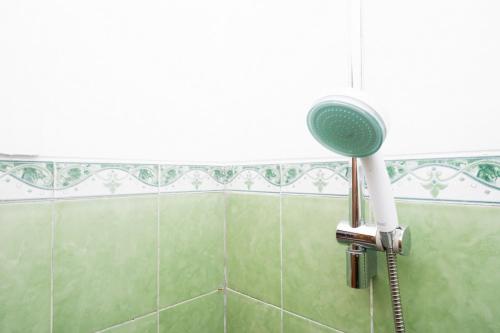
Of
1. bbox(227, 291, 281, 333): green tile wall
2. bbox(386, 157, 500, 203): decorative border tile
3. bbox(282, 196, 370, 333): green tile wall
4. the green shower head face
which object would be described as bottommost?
bbox(227, 291, 281, 333): green tile wall

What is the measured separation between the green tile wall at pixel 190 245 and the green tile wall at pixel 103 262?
31mm

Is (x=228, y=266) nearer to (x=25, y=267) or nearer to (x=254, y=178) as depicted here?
Answer: (x=254, y=178)

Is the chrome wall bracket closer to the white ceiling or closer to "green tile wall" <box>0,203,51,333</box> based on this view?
the white ceiling

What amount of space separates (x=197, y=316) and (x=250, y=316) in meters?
0.15

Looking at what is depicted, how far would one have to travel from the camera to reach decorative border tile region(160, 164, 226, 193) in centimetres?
73

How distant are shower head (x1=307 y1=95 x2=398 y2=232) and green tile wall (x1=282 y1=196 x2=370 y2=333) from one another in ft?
0.43

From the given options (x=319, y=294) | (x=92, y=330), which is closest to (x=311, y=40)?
(x=319, y=294)

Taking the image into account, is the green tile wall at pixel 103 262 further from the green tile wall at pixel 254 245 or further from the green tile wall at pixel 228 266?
the green tile wall at pixel 254 245

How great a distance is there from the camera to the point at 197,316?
78 cm

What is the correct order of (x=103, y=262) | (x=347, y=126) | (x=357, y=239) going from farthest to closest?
(x=103, y=262)
(x=357, y=239)
(x=347, y=126)

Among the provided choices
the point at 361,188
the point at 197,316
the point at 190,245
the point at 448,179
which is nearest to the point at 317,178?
the point at 361,188

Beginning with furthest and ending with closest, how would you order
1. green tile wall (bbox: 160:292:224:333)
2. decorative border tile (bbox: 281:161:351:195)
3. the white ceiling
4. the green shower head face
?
green tile wall (bbox: 160:292:224:333), decorative border tile (bbox: 281:161:351:195), the white ceiling, the green shower head face

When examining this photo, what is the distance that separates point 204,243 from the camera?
80 cm

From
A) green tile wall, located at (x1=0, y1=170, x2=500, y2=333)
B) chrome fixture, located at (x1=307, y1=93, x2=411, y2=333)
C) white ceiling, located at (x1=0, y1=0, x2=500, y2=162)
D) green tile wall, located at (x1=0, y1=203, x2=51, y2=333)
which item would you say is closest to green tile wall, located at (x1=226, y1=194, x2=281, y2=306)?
green tile wall, located at (x1=0, y1=170, x2=500, y2=333)
